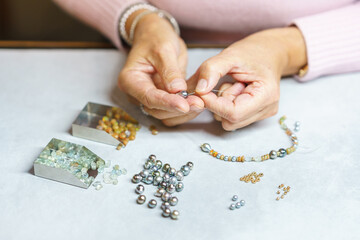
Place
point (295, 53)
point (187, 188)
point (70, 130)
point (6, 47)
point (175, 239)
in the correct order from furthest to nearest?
point (6, 47)
point (295, 53)
point (70, 130)
point (187, 188)
point (175, 239)

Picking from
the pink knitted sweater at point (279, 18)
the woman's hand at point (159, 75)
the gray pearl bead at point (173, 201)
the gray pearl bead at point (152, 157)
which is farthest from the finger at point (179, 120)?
the pink knitted sweater at point (279, 18)

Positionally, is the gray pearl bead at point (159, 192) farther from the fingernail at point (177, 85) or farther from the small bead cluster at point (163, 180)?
the fingernail at point (177, 85)

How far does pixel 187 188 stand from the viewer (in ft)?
2.67

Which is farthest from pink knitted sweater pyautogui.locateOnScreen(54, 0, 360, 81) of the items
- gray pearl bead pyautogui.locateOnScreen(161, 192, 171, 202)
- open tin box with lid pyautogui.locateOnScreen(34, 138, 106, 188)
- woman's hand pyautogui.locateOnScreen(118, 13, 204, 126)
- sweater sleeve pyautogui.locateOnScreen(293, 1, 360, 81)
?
gray pearl bead pyautogui.locateOnScreen(161, 192, 171, 202)

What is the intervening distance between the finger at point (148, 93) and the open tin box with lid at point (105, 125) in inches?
2.4

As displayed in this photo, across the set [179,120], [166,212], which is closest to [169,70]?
[179,120]

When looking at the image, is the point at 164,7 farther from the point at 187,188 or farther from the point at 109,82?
the point at 187,188

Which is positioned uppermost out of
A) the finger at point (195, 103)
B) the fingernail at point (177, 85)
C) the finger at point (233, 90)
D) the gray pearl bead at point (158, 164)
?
the fingernail at point (177, 85)

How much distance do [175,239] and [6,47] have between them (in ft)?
2.62

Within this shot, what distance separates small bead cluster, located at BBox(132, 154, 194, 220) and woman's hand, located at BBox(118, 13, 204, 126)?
113 millimetres

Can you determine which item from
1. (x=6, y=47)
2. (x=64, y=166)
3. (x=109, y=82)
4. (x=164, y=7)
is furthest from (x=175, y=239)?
(x=6, y=47)

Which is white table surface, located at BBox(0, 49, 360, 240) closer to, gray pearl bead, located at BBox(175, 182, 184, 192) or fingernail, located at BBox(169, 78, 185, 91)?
gray pearl bead, located at BBox(175, 182, 184, 192)

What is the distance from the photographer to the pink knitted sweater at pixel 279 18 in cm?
110

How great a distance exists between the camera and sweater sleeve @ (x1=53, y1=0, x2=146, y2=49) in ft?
3.83
